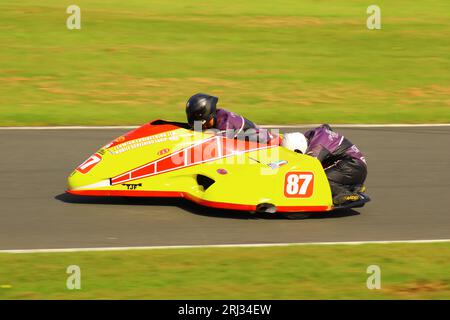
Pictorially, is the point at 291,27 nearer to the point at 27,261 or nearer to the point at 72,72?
the point at 72,72

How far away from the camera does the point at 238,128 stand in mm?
11539

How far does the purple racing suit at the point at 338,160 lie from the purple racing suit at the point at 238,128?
55cm

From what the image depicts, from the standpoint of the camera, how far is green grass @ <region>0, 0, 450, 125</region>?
17375 mm

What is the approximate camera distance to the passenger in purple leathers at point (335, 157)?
11.3 m

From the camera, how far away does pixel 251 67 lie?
20.7 meters

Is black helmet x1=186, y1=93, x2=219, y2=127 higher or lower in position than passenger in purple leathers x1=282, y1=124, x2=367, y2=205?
higher

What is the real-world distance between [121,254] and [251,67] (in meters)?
11.4
